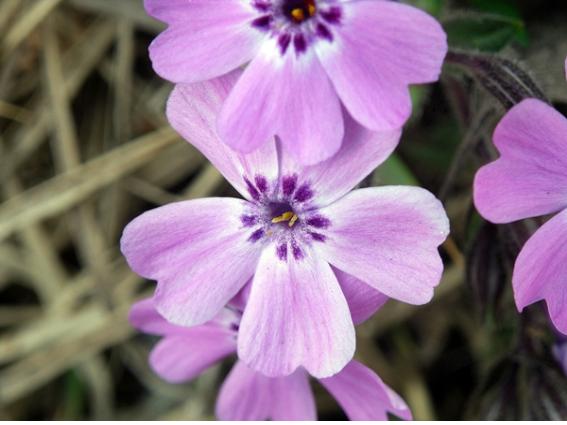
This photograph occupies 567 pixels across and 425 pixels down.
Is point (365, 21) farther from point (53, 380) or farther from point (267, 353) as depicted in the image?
point (53, 380)

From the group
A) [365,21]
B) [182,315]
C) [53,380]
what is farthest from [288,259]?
[53,380]

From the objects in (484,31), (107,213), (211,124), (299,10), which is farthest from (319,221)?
(107,213)

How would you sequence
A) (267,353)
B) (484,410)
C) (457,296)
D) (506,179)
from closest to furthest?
(506,179) < (267,353) < (484,410) < (457,296)

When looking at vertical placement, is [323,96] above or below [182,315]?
above

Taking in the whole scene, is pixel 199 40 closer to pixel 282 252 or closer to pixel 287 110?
pixel 287 110

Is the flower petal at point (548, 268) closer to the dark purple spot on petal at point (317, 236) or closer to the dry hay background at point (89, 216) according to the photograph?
the dark purple spot on petal at point (317, 236)

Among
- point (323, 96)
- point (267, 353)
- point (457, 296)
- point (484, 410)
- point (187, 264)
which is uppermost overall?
point (323, 96)
